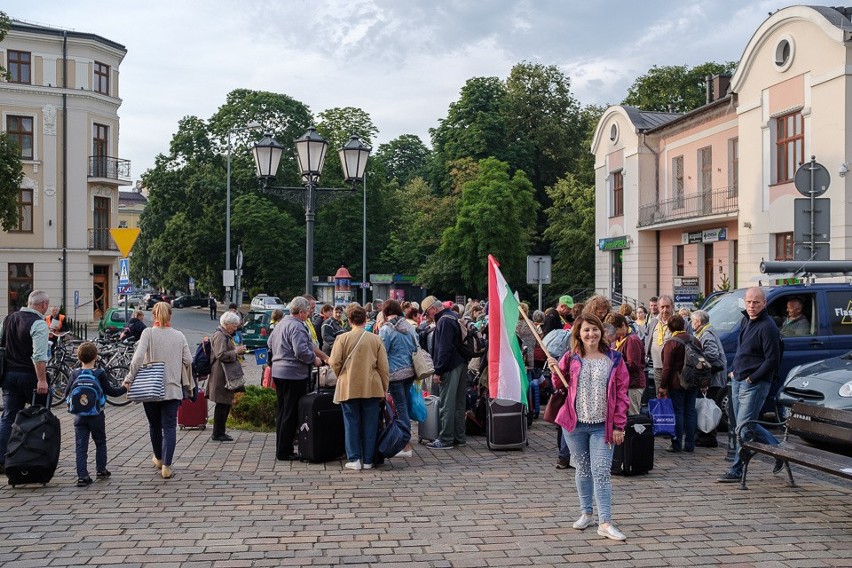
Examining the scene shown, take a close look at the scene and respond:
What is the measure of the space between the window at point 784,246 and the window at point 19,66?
3760 cm

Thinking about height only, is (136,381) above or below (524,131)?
below

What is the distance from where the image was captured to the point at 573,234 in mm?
46469

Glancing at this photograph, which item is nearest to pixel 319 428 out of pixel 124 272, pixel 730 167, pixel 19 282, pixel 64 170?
pixel 124 272

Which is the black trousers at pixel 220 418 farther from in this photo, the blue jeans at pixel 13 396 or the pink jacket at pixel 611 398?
the pink jacket at pixel 611 398

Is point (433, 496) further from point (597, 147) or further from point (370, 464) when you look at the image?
point (597, 147)

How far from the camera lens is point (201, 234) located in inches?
2329

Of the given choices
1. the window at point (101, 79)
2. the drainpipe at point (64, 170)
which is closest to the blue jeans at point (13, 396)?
the drainpipe at point (64, 170)

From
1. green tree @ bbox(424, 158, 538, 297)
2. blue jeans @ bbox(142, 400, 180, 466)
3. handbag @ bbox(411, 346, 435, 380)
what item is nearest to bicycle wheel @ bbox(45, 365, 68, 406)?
blue jeans @ bbox(142, 400, 180, 466)

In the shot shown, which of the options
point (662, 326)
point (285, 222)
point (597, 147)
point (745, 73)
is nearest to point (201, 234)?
point (285, 222)

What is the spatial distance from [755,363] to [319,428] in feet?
15.7

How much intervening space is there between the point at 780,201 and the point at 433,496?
74.8 ft

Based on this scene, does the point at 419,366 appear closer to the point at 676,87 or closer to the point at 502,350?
the point at 502,350

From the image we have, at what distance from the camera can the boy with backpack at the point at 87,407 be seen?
28.1 ft

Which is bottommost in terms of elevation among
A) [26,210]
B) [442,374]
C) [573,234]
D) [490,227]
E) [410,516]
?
[410,516]
